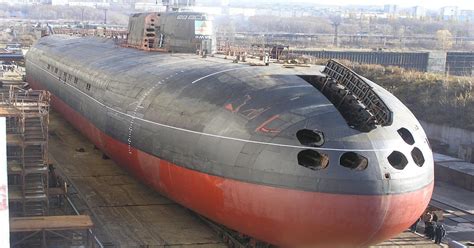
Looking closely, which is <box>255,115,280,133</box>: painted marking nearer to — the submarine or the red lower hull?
the submarine

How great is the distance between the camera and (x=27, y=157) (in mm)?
18188

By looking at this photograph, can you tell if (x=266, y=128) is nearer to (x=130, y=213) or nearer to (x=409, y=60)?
(x=130, y=213)

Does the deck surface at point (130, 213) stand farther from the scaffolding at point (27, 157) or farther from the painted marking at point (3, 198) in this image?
the painted marking at point (3, 198)

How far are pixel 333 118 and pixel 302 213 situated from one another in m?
2.46

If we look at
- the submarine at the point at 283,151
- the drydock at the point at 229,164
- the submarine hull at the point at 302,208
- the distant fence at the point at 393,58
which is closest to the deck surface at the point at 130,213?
the drydock at the point at 229,164

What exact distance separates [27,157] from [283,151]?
868cm

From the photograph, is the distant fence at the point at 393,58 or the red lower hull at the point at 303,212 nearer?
the red lower hull at the point at 303,212

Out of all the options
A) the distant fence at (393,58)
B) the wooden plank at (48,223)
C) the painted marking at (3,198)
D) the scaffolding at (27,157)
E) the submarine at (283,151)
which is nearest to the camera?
the painted marking at (3,198)

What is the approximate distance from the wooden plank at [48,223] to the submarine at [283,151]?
2.81 meters

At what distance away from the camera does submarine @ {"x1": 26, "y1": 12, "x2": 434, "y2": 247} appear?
13.6m

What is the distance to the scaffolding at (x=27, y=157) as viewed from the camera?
56.9ft

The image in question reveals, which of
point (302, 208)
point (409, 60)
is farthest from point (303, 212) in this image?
point (409, 60)

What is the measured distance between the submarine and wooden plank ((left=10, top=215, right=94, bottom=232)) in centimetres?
281

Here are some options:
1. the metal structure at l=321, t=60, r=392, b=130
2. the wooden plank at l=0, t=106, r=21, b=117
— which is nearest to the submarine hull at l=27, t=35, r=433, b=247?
the metal structure at l=321, t=60, r=392, b=130
